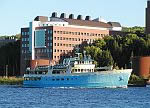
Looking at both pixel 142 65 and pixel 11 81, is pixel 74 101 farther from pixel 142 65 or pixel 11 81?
pixel 11 81

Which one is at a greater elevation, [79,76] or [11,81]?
[79,76]

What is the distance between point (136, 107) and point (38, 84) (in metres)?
77.1

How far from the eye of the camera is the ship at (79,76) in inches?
5335

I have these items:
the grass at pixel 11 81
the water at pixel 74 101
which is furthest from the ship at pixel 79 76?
the water at pixel 74 101

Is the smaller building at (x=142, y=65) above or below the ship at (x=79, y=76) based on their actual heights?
above

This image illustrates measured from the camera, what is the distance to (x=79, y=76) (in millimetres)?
136125

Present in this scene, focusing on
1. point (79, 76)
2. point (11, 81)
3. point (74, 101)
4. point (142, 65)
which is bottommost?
point (74, 101)

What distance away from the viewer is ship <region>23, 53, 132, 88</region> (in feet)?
445

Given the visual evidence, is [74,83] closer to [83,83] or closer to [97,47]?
[83,83]

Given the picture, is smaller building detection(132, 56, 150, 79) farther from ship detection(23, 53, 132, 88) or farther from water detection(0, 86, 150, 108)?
water detection(0, 86, 150, 108)

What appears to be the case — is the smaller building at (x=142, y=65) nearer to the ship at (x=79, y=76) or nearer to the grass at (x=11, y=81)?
the ship at (x=79, y=76)

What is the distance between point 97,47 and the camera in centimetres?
19225

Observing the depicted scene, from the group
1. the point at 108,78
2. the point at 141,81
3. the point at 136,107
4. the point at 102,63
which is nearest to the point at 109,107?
the point at 136,107

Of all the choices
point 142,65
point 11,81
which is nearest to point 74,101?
point 142,65
